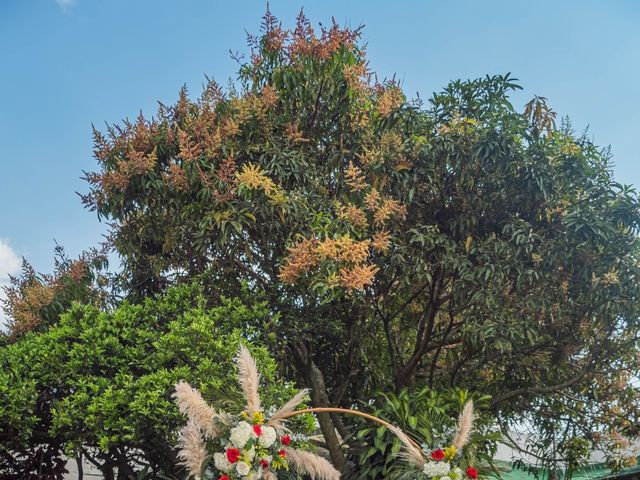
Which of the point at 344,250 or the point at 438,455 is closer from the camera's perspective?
the point at 438,455

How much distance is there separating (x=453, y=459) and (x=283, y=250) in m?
2.73

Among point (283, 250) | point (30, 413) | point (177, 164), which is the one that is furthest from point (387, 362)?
point (30, 413)

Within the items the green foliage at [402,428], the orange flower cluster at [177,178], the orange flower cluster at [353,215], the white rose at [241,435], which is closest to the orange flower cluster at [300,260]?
the orange flower cluster at [353,215]

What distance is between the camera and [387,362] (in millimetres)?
7711

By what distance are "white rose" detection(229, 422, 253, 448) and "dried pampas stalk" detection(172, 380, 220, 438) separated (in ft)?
0.44

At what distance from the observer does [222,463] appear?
3.57 meters

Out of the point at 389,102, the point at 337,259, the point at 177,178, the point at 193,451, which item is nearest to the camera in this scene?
the point at 193,451

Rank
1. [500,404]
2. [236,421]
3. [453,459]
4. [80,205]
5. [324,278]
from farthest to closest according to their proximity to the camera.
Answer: [500,404]
[80,205]
[324,278]
[453,459]
[236,421]

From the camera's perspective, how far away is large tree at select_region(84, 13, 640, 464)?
18.4 feet

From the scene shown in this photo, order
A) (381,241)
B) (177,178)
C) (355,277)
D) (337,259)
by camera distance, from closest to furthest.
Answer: (355,277) → (337,259) → (381,241) → (177,178)

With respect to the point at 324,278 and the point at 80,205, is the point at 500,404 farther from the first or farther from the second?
the point at 80,205

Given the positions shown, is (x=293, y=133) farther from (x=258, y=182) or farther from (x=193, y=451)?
(x=193, y=451)

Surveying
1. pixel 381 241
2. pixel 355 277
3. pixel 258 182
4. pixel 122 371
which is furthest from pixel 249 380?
pixel 258 182

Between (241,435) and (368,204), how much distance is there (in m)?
2.57
